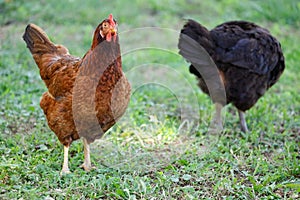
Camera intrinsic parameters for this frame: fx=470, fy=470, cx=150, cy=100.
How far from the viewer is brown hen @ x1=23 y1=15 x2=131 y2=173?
14.0ft

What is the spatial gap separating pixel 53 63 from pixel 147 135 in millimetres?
1489

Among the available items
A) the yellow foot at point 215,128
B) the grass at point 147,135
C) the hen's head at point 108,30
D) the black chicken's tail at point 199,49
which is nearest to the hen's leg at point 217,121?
the yellow foot at point 215,128

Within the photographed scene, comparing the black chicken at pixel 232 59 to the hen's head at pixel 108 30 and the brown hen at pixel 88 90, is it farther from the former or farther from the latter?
the hen's head at pixel 108 30

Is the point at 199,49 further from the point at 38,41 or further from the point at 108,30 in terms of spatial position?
the point at 38,41

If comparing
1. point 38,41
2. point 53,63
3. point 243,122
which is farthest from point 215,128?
point 38,41

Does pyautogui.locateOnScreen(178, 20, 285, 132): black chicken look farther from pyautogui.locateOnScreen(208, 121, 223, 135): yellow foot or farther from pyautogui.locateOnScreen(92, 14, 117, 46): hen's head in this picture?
pyautogui.locateOnScreen(92, 14, 117, 46): hen's head

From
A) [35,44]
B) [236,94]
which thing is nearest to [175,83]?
[236,94]

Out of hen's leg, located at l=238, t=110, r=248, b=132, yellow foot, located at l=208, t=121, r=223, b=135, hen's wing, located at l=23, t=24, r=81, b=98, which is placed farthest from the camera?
hen's leg, located at l=238, t=110, r=248, b=132

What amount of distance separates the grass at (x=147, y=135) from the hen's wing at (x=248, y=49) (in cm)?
75

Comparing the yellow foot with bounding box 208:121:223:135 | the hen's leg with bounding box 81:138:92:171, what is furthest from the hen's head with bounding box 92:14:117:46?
the yellow foot with bounding box 208:121:223:135

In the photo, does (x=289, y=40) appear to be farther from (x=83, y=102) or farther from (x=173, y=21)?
(x=83, y=102)

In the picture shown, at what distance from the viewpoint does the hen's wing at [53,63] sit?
4.45 m

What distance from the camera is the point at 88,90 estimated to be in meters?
4.26

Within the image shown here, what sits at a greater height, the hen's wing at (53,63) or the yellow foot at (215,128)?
the hen's wing at (53,63)
